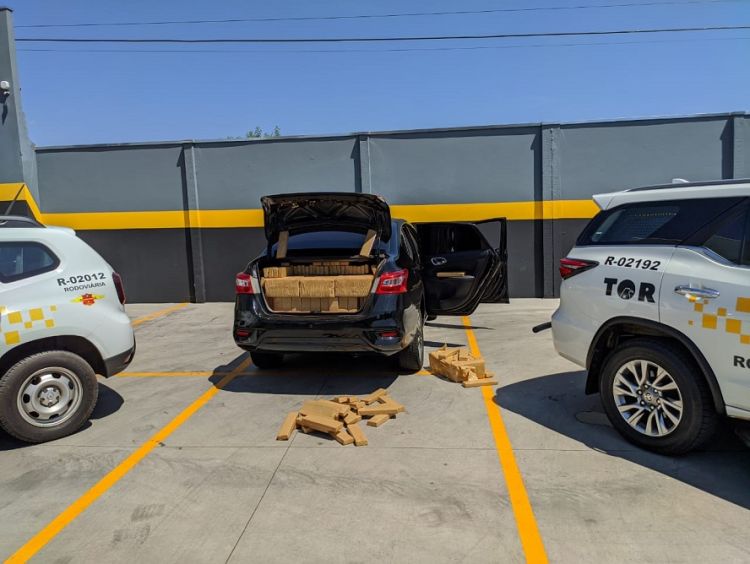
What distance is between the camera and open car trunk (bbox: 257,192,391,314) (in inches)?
215

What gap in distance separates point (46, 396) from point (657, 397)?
4.72 meters

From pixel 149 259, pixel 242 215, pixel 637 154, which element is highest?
pixel 637 154

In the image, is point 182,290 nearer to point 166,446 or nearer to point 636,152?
point 166,446

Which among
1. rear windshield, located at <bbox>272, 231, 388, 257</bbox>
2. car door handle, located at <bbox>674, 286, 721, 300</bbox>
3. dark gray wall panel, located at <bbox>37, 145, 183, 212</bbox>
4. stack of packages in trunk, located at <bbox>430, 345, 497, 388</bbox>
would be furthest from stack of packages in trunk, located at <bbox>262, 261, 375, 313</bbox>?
dark gray wall panel, located at <bbox>37, 145, 183, 212</bbox>

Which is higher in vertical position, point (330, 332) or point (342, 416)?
point (330, 332)

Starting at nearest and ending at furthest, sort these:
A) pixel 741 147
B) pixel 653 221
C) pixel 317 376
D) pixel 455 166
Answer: pixel 653 221, pixel 317 376, pixel 741 147, pixel 455 166

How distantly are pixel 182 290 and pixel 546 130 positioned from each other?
8.58 m

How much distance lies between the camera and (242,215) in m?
12.1

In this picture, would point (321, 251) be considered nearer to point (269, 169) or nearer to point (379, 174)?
point (379, 174)

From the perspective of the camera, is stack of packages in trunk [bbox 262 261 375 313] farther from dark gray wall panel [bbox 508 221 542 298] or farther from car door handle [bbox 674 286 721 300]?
dark gray wall panel [bbox 508 221 542 298]

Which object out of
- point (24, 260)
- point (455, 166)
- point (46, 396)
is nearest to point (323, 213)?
point (24, 260)

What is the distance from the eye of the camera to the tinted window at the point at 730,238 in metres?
3.63

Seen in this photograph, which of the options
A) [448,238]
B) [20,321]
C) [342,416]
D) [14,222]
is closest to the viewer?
[20,321]

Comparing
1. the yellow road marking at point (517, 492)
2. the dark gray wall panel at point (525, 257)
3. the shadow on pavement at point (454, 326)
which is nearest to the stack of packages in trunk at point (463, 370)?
the yellow road marking at point (517, 492)
